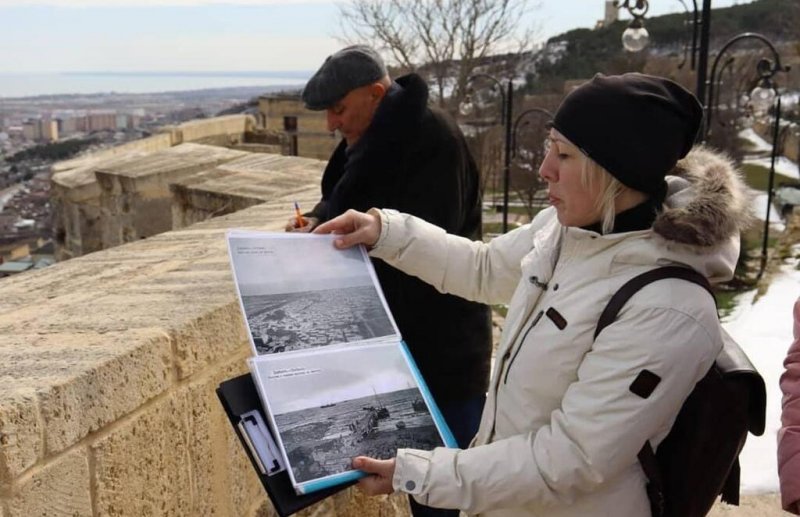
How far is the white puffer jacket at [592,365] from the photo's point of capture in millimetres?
1440

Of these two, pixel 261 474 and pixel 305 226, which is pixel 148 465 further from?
pixel 305 226

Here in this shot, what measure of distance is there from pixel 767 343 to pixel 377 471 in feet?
20.8

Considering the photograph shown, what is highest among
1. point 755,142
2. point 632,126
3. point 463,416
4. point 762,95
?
point 762,95

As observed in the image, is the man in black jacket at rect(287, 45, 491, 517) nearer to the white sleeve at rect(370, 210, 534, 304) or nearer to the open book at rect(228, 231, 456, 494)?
the white sleeve at rect(370, 210, 534, 304)

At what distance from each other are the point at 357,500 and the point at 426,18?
1716 centimetres

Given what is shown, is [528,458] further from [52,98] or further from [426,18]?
[52,98]

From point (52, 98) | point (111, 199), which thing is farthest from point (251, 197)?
point (52, 98)

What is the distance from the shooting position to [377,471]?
159cm

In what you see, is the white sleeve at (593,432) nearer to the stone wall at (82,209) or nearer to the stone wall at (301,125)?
the stone wall at (82,209)

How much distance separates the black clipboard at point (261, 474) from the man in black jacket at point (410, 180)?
66 cm

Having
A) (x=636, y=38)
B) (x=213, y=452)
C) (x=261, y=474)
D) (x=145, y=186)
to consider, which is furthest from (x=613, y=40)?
(x=261, y=474)

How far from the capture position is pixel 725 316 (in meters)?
8.57

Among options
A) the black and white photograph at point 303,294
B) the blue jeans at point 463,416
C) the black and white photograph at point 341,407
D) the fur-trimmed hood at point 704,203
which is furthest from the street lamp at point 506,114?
the black and white photograph at point 341,407

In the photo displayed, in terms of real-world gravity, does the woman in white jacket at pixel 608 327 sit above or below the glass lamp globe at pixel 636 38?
below
